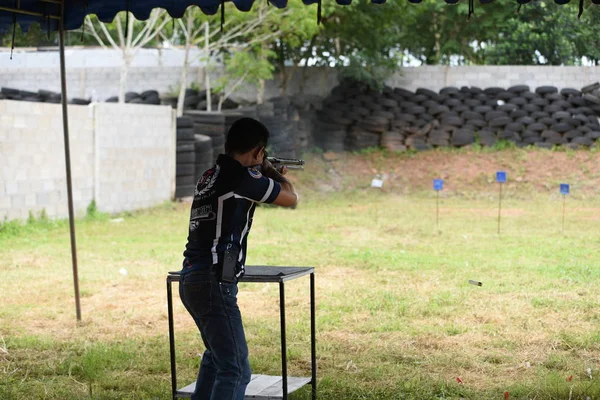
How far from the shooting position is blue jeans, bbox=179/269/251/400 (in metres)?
3.73

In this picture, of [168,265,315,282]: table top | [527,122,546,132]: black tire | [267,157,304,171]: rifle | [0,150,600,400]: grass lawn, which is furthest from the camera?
[527,122,546,132]: black tire

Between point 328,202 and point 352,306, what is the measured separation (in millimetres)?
9936

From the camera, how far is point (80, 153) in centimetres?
1355

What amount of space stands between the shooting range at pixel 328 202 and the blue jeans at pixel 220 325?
275 mm

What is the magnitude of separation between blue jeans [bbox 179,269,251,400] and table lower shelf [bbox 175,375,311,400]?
0.55 metres

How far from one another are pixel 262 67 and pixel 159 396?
14819mm

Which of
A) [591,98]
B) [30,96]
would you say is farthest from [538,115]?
[30,96]

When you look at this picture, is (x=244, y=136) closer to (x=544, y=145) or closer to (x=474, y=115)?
(x=544, y=145)

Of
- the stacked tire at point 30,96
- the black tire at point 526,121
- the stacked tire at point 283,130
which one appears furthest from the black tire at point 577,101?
the stacked tire at point 30,96

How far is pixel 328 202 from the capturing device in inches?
678

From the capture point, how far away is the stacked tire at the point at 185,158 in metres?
16.0

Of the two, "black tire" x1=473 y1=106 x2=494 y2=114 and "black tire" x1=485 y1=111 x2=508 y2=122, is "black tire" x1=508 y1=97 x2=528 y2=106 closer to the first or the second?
"black tire" x1=485 y1=111 x2=508 y2=122

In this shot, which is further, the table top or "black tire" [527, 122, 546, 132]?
"black tire" [527, 122, 546, 132]

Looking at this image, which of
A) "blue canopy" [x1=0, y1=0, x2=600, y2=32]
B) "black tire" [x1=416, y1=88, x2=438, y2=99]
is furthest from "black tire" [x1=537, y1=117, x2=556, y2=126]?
"blue canopy" [x1=0, y1=0, x2=600, y2=32]
